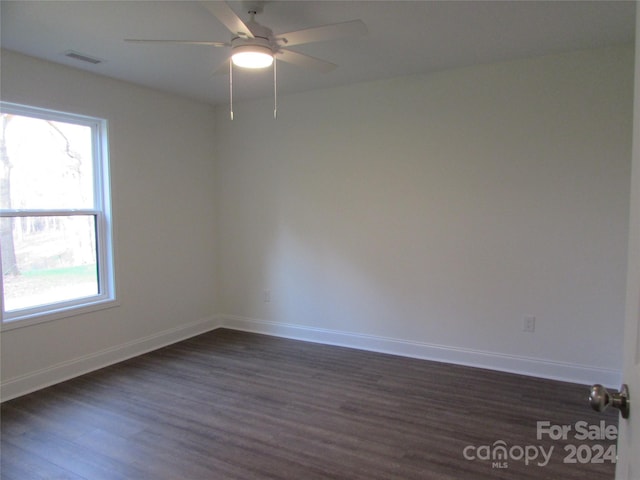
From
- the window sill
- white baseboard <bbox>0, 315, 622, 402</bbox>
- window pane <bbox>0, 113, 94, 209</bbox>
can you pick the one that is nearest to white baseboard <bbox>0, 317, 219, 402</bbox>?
white baseboard <bbox>0, 315, 622, 402</bbox>

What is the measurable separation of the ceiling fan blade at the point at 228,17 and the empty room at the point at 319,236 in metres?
0.04

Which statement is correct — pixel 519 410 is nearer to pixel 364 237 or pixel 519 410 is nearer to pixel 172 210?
pixel 364 237

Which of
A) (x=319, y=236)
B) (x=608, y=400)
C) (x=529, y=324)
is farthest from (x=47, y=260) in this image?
(x=529, y=324)

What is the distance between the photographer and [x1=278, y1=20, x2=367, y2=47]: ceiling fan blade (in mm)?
2062

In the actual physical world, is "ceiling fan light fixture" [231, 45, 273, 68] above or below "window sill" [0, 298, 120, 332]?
above

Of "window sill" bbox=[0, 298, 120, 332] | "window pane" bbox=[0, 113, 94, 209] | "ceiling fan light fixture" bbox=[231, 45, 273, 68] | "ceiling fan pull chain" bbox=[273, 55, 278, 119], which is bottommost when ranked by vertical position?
"window sill" bbox=[0, 298, 120, 332]

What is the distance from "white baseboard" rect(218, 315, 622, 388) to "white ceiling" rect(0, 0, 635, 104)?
97.9 inches

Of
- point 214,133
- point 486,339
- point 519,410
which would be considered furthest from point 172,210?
point 519,410

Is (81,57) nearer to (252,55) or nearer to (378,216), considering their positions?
(252,55)

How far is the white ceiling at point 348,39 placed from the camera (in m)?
2.42

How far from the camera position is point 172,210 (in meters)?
4.39

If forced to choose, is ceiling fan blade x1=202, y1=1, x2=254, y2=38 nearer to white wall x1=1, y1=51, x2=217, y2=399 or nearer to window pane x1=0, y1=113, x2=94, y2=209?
white wall x1=1, y1=51, x2=217, y2=399

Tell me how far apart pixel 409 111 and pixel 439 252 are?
133 cm

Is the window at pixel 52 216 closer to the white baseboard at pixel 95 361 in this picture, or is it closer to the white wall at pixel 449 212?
the white baseboard at pixel 95 361
